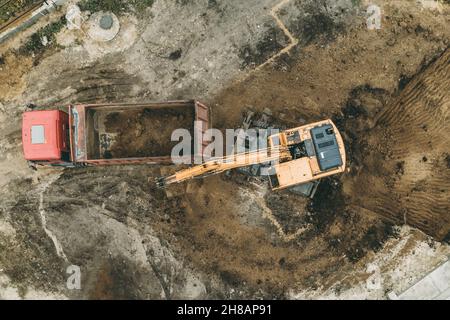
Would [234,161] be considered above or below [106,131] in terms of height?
below

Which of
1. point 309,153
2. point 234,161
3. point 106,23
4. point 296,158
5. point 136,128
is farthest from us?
point 106,23

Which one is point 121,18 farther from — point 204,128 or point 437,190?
point 437,190

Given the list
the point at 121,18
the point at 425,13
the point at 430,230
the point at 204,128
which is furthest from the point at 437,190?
the point at 121,18

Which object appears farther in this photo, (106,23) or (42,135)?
(106,23)

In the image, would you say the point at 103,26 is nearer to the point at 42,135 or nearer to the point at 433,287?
the point at 42,135

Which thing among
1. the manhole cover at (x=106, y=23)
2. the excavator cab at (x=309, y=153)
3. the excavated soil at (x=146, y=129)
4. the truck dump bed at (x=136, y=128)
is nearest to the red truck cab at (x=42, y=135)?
the truck dump bed at (x=136, y=128)

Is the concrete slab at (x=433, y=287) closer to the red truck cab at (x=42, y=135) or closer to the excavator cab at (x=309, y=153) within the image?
the excavator cab at (x=309, y=153)

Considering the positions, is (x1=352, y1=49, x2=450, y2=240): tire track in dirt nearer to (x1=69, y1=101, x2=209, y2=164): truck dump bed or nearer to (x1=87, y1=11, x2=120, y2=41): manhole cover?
(x1=69, y1=101, x2=209, y2=164): truck dump bed

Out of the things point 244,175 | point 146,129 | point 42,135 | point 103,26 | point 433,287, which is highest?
point 103,26

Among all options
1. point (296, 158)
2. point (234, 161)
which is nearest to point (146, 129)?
point (234, 161)
